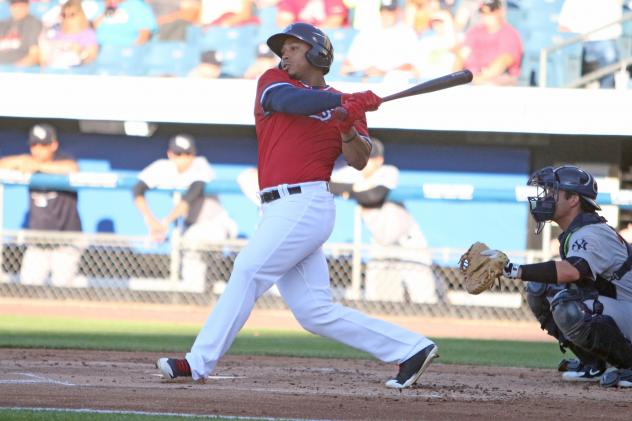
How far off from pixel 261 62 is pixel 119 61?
192 cm

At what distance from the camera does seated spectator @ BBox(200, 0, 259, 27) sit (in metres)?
14.9

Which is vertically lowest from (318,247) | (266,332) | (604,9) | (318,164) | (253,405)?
(266,332)

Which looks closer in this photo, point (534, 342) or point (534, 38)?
point (534, 342)

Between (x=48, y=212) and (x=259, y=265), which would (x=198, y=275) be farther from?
(x=259, y=265)

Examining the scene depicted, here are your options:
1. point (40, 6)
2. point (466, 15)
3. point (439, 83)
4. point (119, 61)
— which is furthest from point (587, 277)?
point (40, 6)

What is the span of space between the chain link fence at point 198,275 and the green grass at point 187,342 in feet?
5.80

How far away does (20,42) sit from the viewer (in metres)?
14.9

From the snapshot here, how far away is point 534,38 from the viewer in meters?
14.3

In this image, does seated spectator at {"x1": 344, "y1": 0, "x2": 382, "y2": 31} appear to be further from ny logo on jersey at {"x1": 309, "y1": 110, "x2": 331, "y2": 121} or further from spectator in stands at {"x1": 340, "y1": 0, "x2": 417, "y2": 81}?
ny logo on jersey at {"x1": 309, "y1": 110, "x2": 331, "y2": 121}

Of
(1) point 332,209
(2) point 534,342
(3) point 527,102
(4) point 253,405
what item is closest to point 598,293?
(1) point 332,209

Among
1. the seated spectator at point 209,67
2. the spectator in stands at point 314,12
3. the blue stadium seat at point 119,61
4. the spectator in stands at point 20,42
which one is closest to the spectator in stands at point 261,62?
the seated spectator at point 209,67

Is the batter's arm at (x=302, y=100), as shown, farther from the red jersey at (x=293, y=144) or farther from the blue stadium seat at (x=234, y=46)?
the blue stadium seat at (x=234, y=46)

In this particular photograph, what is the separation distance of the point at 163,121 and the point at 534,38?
185 inches

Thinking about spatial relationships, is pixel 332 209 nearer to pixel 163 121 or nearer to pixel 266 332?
pixel 266 332
